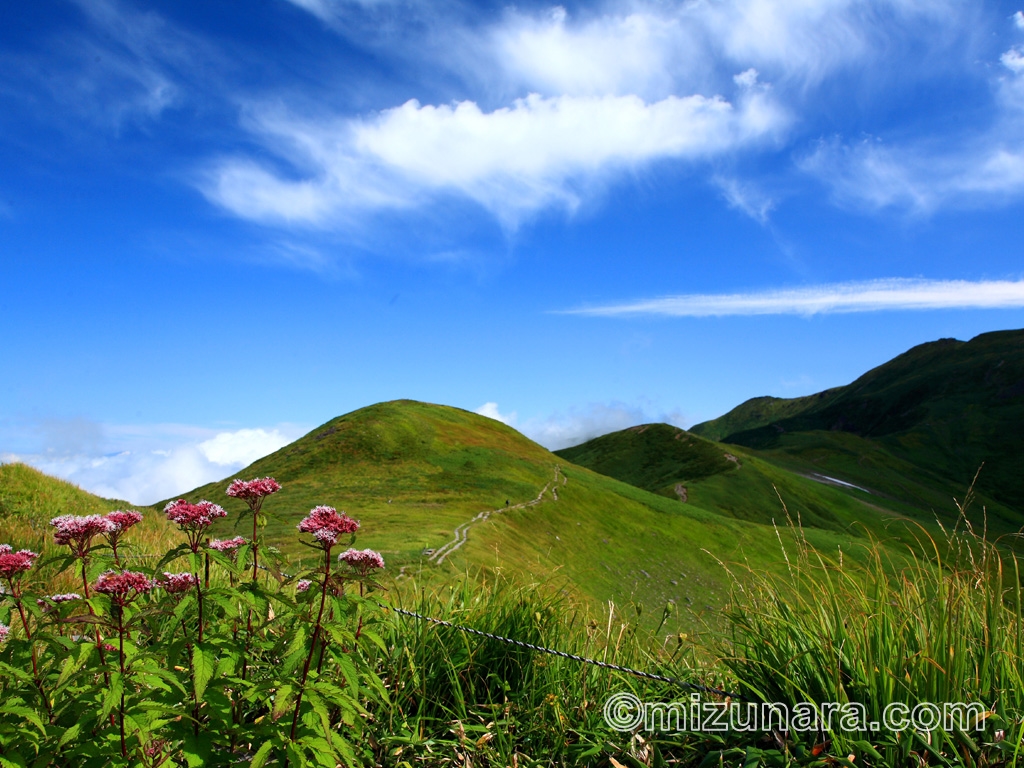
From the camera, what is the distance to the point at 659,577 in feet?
139

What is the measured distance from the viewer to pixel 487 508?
40.7 metres

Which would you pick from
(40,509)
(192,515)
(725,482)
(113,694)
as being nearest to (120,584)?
(192,515)

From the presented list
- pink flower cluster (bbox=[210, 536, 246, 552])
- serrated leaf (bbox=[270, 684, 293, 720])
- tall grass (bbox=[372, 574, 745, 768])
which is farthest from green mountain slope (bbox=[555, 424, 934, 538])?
serrated leaf (bbox=[270, 684, 293, 720])

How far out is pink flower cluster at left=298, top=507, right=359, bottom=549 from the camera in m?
4.15

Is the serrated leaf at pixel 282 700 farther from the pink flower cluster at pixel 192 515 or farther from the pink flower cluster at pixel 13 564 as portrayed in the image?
the pink flower cluster at pixel 13 564

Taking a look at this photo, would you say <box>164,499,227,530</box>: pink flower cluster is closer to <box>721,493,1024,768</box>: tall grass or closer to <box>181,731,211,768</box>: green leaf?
<box>181,731,211,768</box>: green leaf

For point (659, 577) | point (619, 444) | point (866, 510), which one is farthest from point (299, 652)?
point (619, 444)

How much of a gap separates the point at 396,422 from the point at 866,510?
8432 cm

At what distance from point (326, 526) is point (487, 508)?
37.0m

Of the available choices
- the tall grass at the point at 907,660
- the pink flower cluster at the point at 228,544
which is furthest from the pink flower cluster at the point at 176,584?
the tall grass at the point at 907,660

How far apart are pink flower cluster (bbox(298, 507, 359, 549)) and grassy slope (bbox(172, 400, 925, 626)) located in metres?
14.7

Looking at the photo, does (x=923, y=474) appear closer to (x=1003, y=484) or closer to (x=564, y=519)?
(x=1003, y=484)

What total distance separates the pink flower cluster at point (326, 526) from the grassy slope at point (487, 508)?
1467cm

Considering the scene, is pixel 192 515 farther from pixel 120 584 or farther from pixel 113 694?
pixel 113 694
